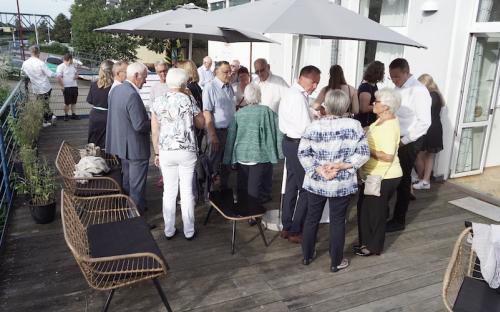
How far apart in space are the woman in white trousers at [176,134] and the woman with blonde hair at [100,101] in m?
1.60

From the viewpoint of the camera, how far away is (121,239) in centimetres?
260

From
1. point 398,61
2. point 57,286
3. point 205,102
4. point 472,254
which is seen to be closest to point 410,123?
point 398,61

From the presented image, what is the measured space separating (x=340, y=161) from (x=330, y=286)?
1005 mm

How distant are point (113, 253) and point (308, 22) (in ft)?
7.00

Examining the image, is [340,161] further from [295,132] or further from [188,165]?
[188,165]

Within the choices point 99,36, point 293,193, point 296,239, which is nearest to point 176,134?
point 293,193

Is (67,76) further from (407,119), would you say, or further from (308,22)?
(407,119)

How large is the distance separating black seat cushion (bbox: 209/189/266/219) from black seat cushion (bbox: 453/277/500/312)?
64.8 inches

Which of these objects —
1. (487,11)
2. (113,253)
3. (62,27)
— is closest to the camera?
(113,253)

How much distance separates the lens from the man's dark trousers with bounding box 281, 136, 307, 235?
3393 mm

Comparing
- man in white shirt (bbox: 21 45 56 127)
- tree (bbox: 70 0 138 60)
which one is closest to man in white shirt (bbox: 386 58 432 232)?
man in white shirt (bbox: 21 45 56 127)

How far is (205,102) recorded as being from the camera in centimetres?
421

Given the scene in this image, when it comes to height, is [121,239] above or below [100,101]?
below

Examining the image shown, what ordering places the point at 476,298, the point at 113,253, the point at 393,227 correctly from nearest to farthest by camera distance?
the point at 476,298
the point at 113,253
the point at 393,227
